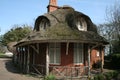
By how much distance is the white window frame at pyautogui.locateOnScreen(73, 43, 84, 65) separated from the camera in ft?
71.9

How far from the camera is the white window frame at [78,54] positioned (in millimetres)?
21906

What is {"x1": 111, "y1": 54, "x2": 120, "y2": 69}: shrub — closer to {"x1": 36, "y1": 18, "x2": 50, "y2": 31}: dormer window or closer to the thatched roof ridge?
the thatched roof ridge

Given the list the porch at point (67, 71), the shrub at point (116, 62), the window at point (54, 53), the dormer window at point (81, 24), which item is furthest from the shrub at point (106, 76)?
the shrub at point (116, 62)

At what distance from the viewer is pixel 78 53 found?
72.6 ft

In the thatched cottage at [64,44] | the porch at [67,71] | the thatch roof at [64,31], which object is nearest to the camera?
the thatch roof at [64,31]

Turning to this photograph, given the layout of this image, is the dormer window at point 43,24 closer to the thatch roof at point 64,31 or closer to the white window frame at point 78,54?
the thatch roof at point 64,31

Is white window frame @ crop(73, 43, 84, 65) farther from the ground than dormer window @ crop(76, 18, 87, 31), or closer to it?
closer to it

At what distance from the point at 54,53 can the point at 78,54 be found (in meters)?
2.40

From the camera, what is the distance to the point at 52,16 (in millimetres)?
24031

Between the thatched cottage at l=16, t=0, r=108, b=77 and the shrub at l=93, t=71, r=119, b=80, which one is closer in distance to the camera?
the shrub at l=93, t=71, r=119, b=80

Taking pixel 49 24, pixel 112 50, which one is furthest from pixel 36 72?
pixel 112 50

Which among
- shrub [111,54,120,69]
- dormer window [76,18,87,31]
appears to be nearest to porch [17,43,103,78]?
dormer window [76,18,87,31]

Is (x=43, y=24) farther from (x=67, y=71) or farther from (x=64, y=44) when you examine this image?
(x=67, y=71)

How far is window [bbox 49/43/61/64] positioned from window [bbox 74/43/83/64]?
160 centimetres
